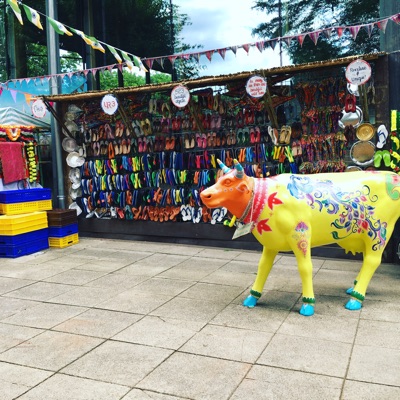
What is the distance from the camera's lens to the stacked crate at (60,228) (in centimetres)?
903

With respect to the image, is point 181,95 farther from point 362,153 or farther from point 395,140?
point 395,140

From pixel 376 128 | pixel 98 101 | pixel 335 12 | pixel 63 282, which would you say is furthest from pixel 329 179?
pixel 98 101

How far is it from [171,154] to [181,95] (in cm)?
149

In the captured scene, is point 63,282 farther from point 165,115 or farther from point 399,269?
point 399,269

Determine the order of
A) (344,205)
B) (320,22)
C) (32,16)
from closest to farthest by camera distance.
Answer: (344,205), (32,16), (320,22)

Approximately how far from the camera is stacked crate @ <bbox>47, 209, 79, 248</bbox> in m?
9.03

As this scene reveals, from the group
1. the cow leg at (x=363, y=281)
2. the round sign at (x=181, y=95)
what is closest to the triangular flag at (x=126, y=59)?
the round sign at (x=181, y=95)

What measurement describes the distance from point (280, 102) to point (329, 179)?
2883mm

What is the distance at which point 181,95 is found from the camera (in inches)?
311

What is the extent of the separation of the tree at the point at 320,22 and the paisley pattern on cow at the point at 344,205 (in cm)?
421

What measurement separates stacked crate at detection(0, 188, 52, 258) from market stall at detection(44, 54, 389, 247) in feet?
3.78

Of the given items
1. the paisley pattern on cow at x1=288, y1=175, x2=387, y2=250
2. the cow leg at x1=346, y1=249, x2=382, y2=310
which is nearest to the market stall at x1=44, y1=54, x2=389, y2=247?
the paisley pattern on cow at x1=288, y1=175, x2=387, y2=250

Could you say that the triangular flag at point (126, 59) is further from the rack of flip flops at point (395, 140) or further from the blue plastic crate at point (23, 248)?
the rack of flip flops at point (395, 140)

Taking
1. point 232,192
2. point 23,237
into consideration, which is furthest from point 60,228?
point 232,192
